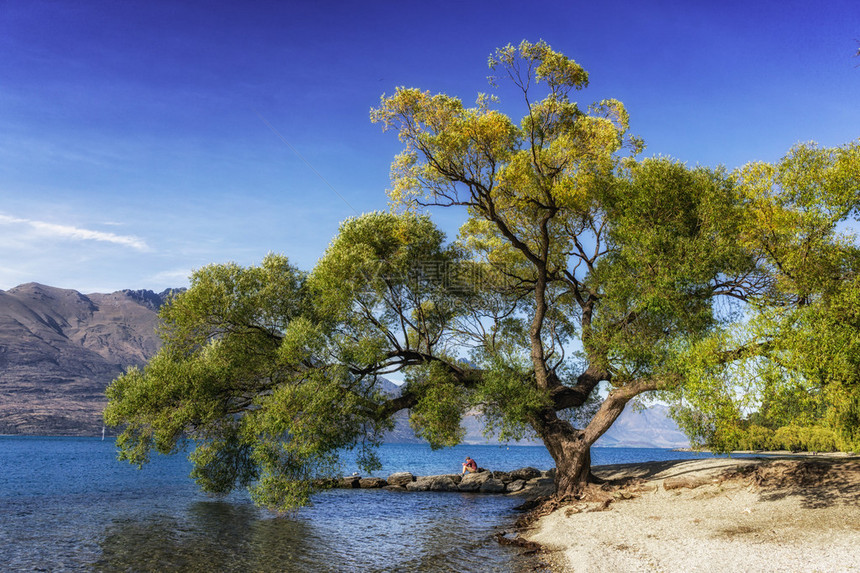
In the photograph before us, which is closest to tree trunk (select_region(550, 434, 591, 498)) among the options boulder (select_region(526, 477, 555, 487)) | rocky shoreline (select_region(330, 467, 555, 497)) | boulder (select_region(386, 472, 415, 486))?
boulder (select_region(526, 477, 555, 487))

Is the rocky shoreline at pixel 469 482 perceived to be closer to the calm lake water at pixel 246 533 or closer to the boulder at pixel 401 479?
the boulder at pixel 401 479

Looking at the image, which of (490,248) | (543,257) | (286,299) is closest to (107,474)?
(286,299)

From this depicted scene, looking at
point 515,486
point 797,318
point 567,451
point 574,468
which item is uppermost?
point 797,318

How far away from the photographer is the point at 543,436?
28828 millimetres

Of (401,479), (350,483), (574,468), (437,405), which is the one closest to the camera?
(437,405)

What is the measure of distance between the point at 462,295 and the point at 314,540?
1522cm

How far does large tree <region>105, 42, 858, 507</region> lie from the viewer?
2203cm

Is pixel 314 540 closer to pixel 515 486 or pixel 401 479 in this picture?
pixel 515 486

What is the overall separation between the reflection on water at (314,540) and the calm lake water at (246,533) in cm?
4

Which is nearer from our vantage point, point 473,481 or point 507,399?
point 507,399

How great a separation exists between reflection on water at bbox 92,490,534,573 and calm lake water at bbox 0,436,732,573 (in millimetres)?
44

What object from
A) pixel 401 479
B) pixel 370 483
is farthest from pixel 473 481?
pixel 370 483

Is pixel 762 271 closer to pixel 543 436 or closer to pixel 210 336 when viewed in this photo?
pixel 543 436

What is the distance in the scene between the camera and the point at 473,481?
48031 millimetres
